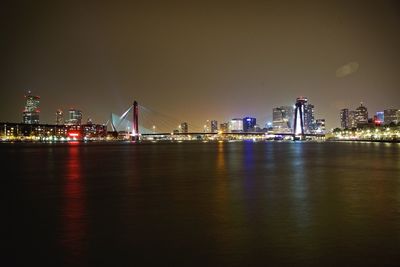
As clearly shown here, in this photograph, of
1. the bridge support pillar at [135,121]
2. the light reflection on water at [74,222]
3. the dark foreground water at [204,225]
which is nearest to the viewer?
the dark foreground water at [204,225]

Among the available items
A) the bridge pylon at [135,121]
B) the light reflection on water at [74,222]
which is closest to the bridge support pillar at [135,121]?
the bridge pylon at [135,121]

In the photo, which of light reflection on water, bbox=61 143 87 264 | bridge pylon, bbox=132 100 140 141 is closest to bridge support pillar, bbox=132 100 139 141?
bridge pylon, bbox=132 100 140 141

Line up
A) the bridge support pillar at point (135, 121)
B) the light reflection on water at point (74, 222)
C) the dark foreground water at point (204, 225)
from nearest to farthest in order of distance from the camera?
1. the dark foreground water at point (204, 225)
2. the light reflection on water at point (74, 222)
3. the bridge support pillar at point (135, 121)

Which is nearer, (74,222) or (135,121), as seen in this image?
(74,222)

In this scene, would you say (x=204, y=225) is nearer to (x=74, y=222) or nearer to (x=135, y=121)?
(x=74, y=222)

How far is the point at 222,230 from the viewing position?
48.1 ft

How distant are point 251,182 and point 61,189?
1140 cm

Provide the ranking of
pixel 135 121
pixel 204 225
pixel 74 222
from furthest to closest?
pixel 135 121
pixel 74 222
pixel 204 225

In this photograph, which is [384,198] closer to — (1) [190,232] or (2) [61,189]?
(1) [190,232]

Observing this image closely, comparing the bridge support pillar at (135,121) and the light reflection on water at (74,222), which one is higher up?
the bridge support pillar at (135,121)

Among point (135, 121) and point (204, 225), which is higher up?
point (135, 121)

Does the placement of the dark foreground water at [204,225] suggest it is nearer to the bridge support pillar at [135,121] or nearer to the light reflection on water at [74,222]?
the light reflection on water at [74,222]

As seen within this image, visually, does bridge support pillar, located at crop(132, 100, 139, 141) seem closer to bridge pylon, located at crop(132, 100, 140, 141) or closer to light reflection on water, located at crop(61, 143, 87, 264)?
bridge pylon, located at crop(132, 100, 140, 141)

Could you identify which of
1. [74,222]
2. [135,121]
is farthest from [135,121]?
[74,222]
